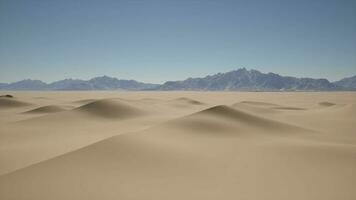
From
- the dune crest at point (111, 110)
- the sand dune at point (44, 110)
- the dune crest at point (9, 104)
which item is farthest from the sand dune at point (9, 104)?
the dune crest at point (111, 110)

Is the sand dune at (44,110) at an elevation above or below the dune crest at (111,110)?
below

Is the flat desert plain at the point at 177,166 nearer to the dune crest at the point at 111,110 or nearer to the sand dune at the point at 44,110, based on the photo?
the dune crest at the point at 111,110

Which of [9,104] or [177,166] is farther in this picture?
[9,104]

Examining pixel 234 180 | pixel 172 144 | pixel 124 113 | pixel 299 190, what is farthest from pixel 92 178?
pixel 124 113

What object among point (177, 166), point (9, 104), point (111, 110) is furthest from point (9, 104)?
point (177, 166)

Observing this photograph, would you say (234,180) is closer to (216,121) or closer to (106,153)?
(106,153)

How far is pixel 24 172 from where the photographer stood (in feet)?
28.8

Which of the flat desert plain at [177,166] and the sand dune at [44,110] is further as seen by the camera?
the sand dune at [44,110]

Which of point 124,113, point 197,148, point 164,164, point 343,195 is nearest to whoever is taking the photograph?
point 343,195

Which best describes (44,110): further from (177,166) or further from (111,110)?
(177,166)

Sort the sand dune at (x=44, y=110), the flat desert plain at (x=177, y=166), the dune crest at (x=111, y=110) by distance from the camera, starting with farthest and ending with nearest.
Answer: the sand dune at (x=44, y=110) → the dune crest at (x=111, y=110) → the flat desert plain at (x=177, y=166)

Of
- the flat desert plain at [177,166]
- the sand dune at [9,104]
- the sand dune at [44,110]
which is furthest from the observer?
the sand dune at [9,104]

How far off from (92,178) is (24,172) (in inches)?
93.5

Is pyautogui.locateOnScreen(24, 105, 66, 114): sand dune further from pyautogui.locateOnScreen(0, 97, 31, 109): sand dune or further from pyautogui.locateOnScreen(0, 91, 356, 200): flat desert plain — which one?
pyautogui.locateOnScreen(0, 91, 356, 200): flat desert plain
